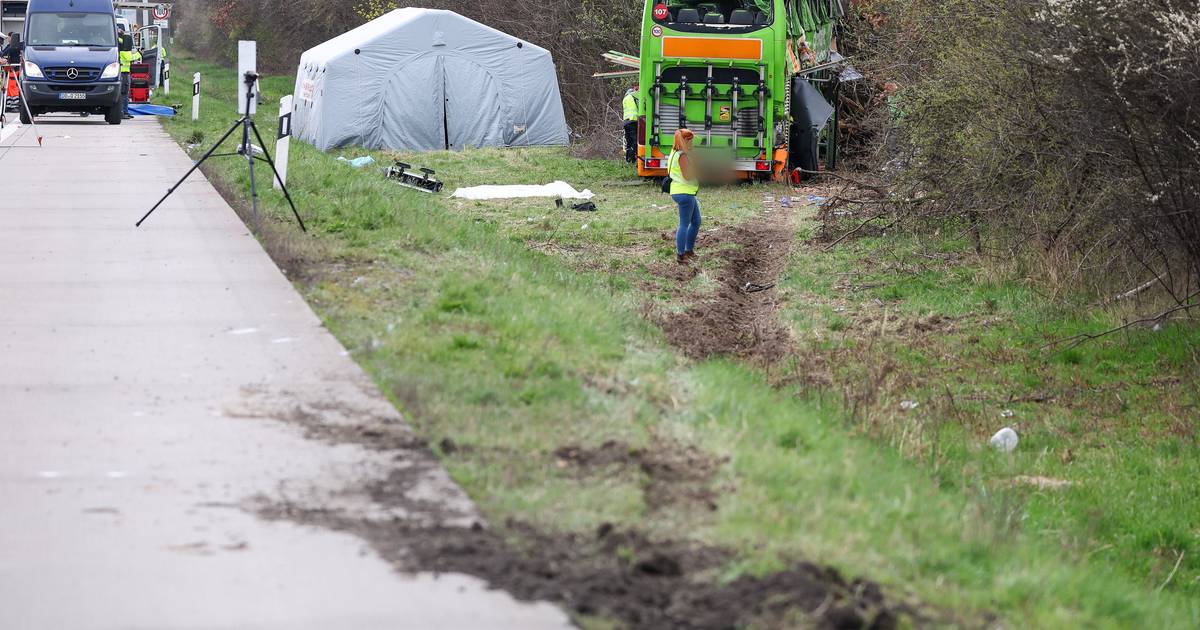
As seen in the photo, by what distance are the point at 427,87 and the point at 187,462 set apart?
22.2 meters

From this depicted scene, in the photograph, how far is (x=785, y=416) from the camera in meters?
7.32

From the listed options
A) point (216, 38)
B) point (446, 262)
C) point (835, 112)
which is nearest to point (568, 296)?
point (446, 262)

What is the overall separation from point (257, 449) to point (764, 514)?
2.29 meters

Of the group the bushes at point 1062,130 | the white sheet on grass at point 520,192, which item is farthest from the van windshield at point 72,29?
the bushes at point 1062,130

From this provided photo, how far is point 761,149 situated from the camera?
21609 millimetres

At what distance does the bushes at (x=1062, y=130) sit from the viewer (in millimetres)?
10562

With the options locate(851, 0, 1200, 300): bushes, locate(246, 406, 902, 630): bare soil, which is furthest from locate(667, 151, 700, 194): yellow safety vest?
locate(246, 406, 902, 630): bare soil

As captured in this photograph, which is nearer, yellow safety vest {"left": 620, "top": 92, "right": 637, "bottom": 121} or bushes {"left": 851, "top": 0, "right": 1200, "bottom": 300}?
bushes {"left": 851, "top": 0, "right": 1200, "bottom": 300}

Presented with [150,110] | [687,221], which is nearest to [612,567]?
[687,221]

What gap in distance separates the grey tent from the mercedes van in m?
5.48

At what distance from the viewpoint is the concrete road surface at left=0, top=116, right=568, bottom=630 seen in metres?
4.54

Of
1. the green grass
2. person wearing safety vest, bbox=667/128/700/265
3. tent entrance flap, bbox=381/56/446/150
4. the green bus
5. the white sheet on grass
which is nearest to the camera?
the green grass

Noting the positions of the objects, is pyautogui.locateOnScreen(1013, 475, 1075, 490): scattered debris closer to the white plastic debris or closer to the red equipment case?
the white plastic debris

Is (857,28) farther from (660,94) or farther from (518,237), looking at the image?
(518,237)
